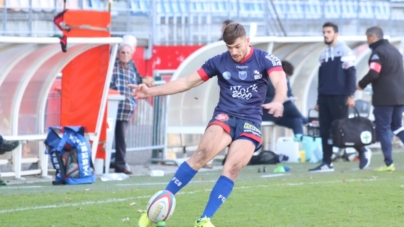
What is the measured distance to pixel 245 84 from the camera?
25.8 feet

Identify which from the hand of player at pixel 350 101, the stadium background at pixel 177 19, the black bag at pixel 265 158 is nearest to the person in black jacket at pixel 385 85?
the hand of player at pixel 350 101

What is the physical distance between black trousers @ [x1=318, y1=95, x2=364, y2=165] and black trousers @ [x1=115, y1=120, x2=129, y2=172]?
290cm

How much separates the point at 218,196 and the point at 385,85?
651cm

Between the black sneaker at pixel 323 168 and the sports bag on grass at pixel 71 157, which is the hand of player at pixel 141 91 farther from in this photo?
the black sneaker at pixel 323 168

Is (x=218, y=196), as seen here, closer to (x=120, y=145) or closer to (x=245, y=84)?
(x=245, y=84)

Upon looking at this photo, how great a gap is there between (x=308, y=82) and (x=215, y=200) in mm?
11563

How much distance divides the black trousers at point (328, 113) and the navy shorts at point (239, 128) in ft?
19.5

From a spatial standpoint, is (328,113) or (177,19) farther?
(177,19)

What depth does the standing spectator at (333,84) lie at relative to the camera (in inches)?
531

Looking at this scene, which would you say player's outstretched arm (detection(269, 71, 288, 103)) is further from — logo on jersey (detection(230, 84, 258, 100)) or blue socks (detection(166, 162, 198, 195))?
blue socks (detection(166, 162, 198, 195))

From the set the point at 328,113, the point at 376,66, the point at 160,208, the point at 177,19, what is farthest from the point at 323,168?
the point at 177,19

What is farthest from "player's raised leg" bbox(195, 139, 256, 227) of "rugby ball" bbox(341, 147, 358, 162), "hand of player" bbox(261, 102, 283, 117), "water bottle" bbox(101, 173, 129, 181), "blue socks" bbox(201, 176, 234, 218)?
"rugby ball" bbox(341, 147, 358, 162)

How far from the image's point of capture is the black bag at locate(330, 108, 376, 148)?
13602 millimetres

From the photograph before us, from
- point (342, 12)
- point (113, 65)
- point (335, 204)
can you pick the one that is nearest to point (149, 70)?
point (342, 12)
